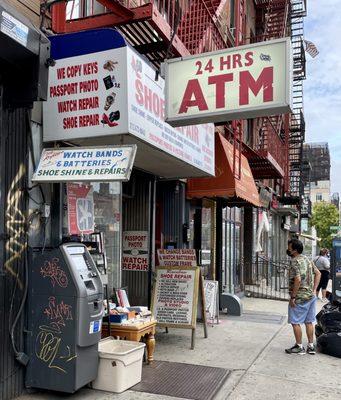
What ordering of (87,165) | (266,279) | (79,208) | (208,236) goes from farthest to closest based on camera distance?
(266,279) < (208,236) < (79,208) < (87,165)

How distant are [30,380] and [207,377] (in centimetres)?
207

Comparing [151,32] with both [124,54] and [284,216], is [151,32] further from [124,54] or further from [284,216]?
[284,216]

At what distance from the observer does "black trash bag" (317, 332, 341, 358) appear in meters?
6.89

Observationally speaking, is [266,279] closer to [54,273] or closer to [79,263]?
[79,263]

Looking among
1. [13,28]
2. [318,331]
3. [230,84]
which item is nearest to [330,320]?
[318,331]

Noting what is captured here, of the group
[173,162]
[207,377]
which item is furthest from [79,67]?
[207,377]

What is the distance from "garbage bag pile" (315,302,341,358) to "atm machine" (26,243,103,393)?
12.0 feet

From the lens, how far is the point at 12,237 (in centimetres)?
484

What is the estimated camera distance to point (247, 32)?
51.1 feet

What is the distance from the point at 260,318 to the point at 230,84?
6.67 m

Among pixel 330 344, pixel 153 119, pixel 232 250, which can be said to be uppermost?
pixel 153 119

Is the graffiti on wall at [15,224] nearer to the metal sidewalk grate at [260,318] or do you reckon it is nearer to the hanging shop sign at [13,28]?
the hanging shop sign at [13,28]

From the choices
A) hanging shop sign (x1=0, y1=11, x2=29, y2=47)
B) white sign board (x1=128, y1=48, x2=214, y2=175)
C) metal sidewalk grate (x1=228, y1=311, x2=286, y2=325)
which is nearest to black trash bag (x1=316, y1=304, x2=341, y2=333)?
metal sidewalk grate (x1=228, y1=311, x2=286, y2=325)

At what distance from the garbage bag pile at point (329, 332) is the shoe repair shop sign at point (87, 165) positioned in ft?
14.3
